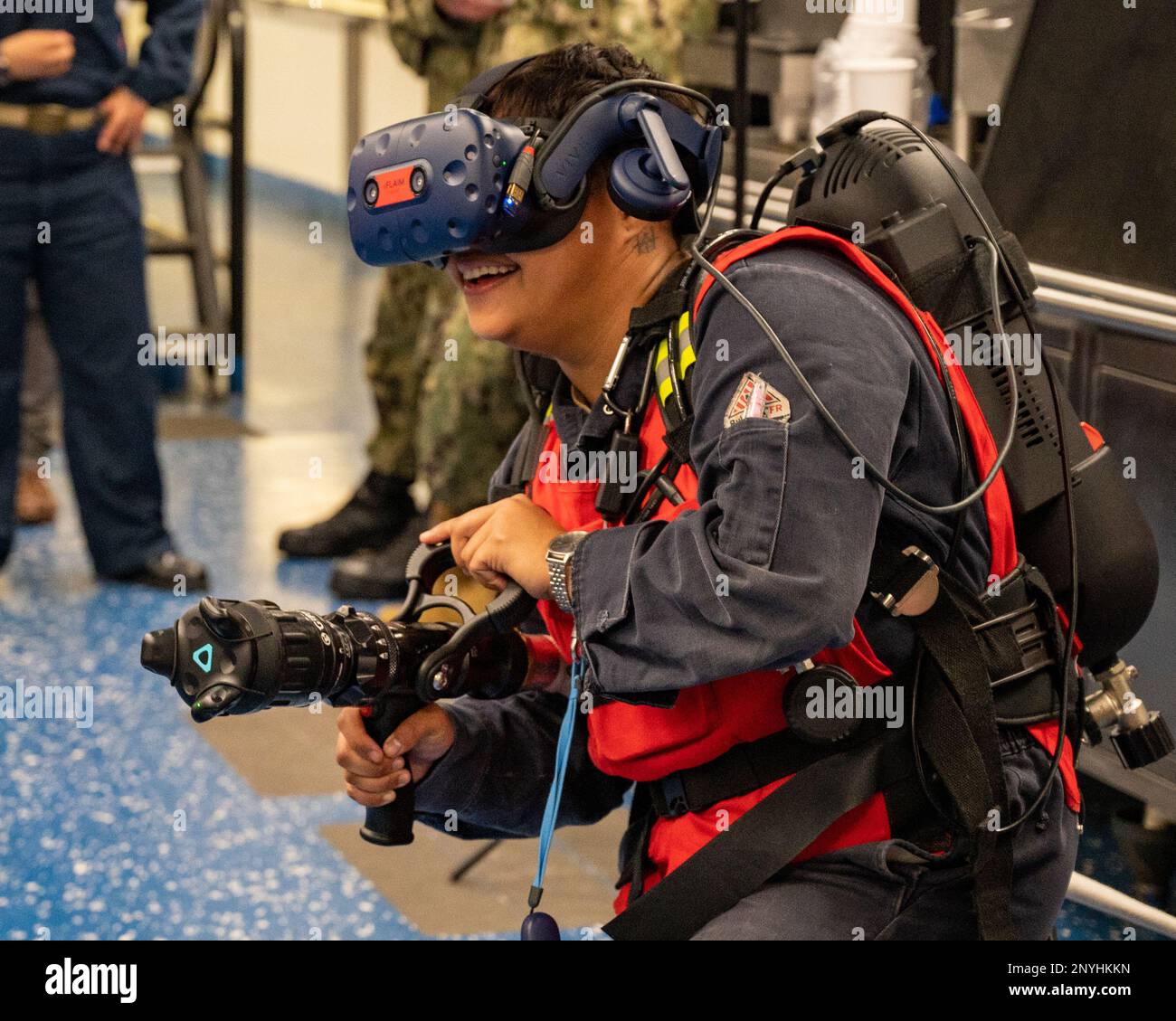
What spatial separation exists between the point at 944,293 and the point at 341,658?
0.69 meters

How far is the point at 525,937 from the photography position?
1.84 meters

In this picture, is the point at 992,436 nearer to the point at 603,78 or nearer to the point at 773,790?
the point at 773,790

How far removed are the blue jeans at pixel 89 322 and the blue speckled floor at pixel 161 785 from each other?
22cm

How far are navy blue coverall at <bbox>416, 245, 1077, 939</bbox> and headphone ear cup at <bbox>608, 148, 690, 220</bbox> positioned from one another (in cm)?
13

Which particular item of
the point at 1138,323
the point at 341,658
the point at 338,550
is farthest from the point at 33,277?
the point at 341,658

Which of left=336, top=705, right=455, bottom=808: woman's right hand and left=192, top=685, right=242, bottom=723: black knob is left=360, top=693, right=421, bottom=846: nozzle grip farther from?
left=192, top=685, right=242, bottom=723: black knob

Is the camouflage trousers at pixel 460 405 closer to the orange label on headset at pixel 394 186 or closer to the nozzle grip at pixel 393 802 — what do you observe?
the nozzle grip at pixel 393 802

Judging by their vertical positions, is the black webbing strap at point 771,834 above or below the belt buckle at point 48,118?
below

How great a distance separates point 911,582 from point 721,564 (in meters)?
0.22
